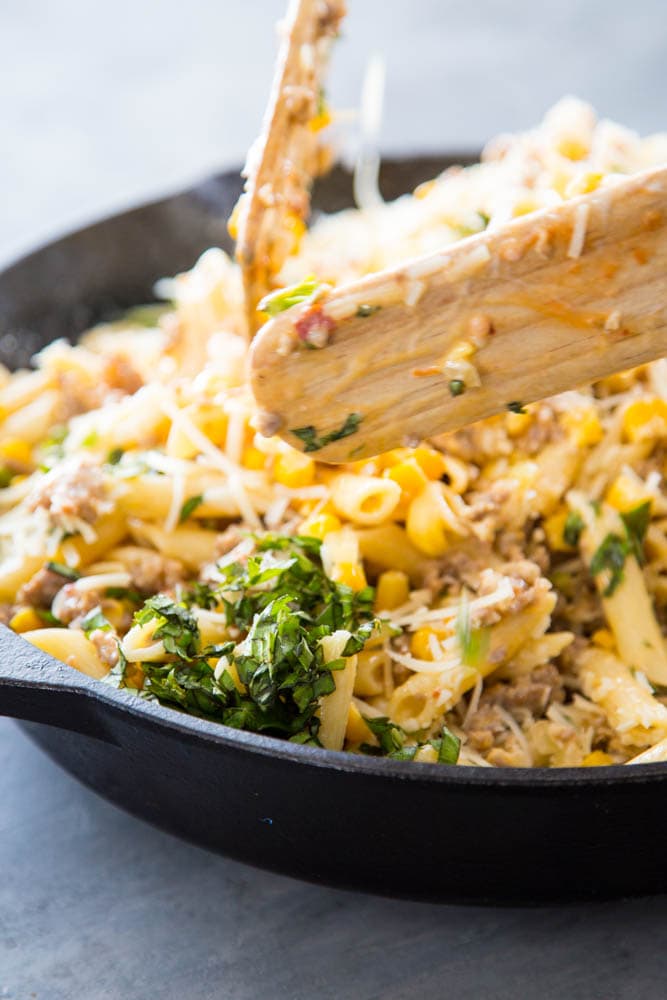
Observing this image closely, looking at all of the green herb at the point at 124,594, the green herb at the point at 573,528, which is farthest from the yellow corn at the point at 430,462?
the green herb at the point at 124,594

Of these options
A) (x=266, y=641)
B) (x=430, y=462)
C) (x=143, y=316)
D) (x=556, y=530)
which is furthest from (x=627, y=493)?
(x=143, y=316)

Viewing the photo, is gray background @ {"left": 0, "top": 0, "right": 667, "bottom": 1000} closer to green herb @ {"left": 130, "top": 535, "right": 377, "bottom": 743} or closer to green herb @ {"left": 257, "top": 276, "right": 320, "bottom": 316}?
green herb @ {"left": 130, "top": 535, "right": 377, "bottom": 743}

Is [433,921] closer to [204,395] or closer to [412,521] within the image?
[412,521]

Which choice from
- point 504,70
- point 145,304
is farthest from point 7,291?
point 504,70

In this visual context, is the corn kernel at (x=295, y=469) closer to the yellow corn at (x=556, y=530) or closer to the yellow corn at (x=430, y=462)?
the yellow corn at (x=430, y=462)

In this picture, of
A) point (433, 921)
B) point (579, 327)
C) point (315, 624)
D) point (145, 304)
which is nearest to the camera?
point (579, 327)

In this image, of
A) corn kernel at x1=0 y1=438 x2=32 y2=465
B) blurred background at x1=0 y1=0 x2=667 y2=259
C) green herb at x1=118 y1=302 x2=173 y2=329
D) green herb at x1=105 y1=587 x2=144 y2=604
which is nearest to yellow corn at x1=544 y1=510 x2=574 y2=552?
green herb at x1=105 y1=587 x2=144 y2=604

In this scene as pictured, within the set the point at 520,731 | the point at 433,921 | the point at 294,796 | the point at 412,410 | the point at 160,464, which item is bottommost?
the point at 433,921
